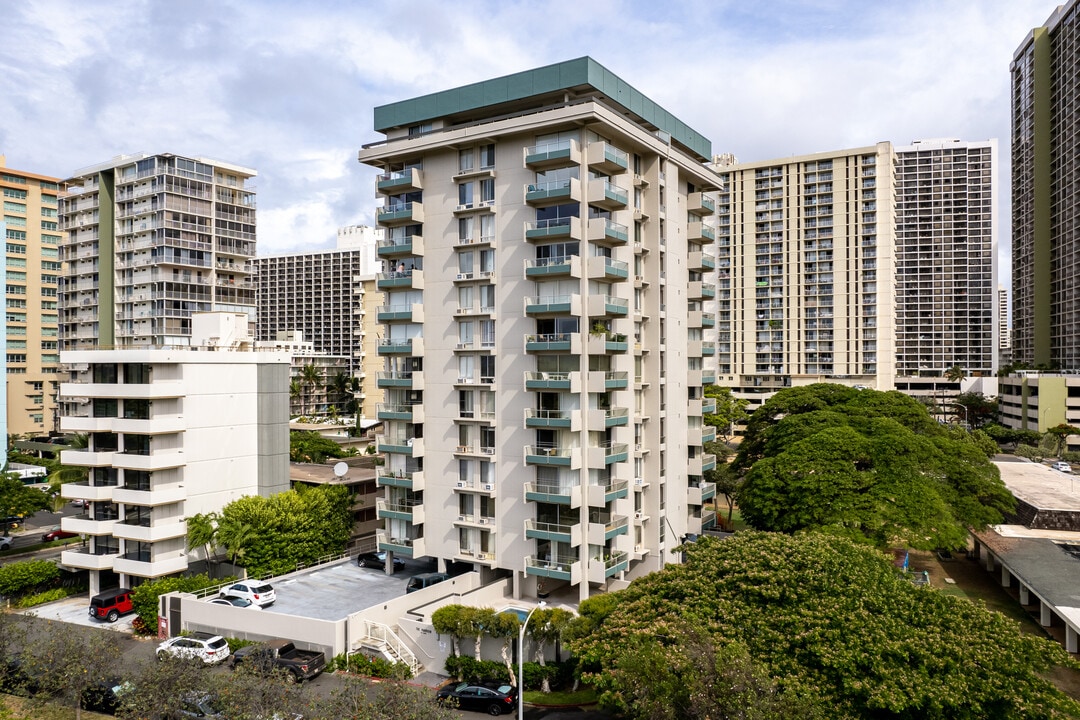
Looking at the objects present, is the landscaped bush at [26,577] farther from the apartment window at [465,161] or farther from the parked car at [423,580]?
the apartment window at [465,161]

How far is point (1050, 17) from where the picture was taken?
12506 cm

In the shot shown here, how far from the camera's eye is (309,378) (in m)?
138

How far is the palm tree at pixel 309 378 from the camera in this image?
13775 centimetres

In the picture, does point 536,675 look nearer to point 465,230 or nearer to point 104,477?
point 465,230

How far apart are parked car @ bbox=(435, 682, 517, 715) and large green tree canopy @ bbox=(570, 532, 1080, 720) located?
16.0ft

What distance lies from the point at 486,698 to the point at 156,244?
79.6 meters

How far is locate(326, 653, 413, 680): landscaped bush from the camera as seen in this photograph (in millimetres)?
34469

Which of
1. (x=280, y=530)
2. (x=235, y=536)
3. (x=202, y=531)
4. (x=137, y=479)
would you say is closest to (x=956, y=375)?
(x=280, y=530)

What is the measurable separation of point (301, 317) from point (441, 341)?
504 ft

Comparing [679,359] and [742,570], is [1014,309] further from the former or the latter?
[742,570]

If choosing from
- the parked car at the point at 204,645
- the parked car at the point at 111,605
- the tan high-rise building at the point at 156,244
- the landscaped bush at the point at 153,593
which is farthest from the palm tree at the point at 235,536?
the tan high-rise building at the point at 156,244

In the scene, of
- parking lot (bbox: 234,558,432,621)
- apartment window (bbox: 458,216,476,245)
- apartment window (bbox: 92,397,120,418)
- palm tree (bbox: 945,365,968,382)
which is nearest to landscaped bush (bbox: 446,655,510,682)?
parking lot (bbox: 234,558,432,621)

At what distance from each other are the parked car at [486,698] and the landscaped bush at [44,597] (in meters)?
33.8

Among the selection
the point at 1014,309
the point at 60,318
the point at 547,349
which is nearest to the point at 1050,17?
the point at 1014,309
